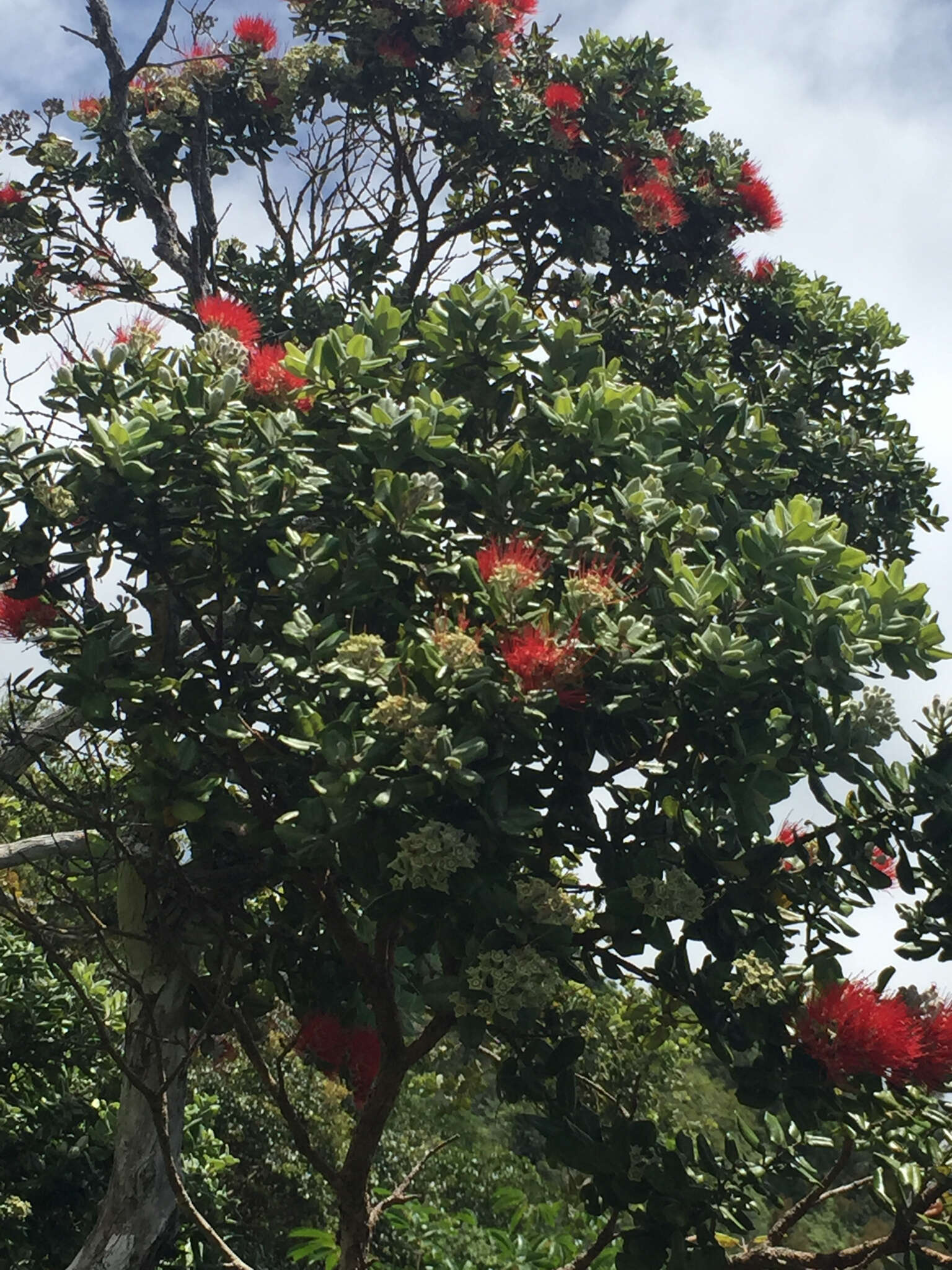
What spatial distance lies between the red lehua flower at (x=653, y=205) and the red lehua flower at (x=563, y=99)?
0.69 meters

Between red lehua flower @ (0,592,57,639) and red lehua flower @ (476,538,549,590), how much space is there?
1704mm

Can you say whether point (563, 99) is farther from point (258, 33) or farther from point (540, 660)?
point (540, 660)

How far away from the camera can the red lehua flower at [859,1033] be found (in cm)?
348

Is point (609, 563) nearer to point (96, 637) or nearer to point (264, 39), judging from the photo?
point (96, 637)

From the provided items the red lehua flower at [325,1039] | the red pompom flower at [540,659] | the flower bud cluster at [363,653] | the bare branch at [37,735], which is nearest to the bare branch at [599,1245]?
the red lehua flower at [325,1039]

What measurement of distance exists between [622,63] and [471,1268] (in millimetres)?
7264

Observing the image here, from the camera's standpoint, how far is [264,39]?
322 inches

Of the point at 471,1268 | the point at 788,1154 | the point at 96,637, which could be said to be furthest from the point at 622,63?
the point at 471,1268

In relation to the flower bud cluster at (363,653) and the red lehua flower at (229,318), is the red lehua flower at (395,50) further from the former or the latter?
the flower bud cluster at (363,653)

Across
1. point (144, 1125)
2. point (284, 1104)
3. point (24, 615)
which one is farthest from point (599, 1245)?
point (24, 615)

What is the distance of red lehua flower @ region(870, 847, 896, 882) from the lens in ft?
12.6

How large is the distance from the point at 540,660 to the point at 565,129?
558 centimetres

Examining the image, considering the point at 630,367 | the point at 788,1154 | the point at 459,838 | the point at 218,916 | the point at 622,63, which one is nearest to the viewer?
the point at 459,838

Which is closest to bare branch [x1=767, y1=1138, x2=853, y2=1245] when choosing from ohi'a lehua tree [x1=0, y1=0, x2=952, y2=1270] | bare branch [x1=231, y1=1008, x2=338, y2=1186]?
ohi'a lehua tree [x1=0, y1=0, x2=952, y2=1270]
